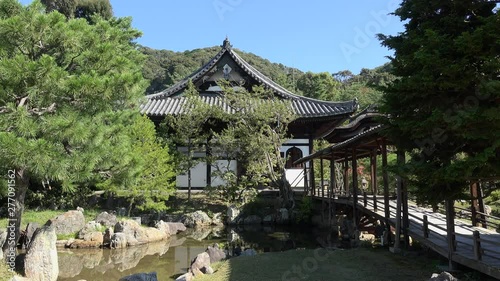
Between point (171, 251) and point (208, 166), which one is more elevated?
point (208, 166)

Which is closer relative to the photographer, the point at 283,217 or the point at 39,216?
the point at 39,216

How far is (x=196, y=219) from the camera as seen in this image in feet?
56.5

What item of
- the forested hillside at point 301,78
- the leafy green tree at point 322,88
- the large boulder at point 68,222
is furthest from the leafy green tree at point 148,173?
the leafy green tree at point 322,88

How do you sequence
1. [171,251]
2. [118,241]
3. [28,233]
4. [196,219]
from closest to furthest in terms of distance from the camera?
[28,233] → [171,251] → [118,241] → [196,219]

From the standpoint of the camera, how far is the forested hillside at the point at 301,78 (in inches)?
1980

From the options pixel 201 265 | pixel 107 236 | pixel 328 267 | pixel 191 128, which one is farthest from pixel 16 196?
pixel 191 128

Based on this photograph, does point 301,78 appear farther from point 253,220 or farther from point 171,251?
point 171,251

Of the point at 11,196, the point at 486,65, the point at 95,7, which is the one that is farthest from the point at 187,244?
the point at 95,7

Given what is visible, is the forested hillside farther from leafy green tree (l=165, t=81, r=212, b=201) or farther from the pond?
the pond

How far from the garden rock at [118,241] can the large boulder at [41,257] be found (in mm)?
4412

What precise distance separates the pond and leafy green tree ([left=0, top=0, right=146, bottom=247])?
270cm

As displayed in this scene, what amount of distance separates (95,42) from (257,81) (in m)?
13.4

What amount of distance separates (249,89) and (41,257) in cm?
1499

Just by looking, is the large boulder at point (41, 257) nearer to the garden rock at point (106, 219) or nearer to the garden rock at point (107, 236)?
the garden rock at point (107, 236)
